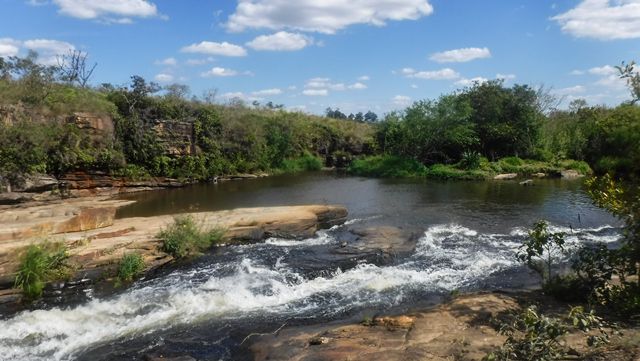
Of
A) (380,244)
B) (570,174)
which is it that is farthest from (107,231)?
(570,174)

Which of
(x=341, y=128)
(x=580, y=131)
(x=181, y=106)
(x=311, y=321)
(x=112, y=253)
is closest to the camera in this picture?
(x=311, y=321)

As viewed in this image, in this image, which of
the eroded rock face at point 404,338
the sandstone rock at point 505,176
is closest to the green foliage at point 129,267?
the eroded rock face at point 404,338

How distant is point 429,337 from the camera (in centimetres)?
789

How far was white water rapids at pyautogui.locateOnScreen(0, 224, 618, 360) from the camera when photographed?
31.0ft

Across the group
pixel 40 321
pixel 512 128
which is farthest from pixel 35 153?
pixel 512 128

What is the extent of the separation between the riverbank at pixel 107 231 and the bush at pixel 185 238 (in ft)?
0.87

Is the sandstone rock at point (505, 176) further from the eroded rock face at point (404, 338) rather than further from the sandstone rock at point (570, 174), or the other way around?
the eroded rock face at point (404, 338)

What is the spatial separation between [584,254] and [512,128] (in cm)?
3573

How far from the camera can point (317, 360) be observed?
741 cm

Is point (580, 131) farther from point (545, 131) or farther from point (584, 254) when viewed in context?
point (584, 254)

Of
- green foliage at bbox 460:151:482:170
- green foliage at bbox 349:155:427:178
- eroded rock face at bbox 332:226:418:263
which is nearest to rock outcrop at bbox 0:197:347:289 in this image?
eroded rock face at bbox 332:226:418:263

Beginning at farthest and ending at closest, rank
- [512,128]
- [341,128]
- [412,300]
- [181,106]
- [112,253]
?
[341,128]
[512,128]
[181,106]
[112,253]
[412,300]

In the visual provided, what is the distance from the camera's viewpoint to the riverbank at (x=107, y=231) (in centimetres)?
1250

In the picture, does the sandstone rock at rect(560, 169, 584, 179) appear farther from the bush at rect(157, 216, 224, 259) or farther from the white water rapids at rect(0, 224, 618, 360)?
the bush at rect(157, 216, 224, 259)
